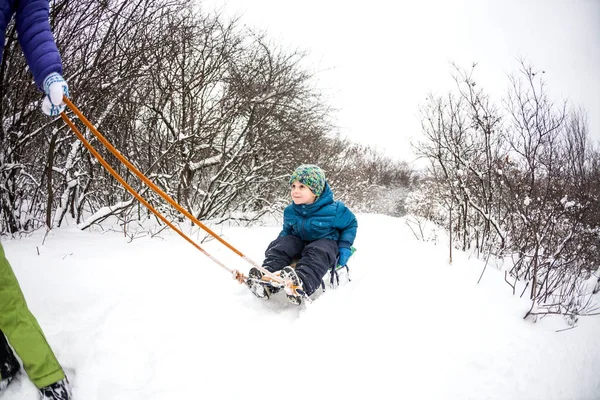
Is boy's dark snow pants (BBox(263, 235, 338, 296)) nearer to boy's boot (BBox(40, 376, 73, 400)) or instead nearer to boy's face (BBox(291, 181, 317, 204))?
boy's face (BBox(291, 181, 317, 204))

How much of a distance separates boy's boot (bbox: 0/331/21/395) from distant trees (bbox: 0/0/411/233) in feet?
6.26

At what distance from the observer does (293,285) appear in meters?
1.71

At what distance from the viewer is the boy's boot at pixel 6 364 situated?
1.06 meters

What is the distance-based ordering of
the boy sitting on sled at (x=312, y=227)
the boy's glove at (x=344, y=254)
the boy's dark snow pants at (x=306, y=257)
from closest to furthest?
the boy's dark snow pants at (x=306, y=257) → the boy sitting on sled at (x=312, y=227) → the boy's glove at (x=344, y=254)

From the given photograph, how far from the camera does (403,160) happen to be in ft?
112

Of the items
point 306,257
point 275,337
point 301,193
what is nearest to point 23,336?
point 275,337

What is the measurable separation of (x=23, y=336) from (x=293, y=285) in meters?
1.16

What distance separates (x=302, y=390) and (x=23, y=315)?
1.11 metres

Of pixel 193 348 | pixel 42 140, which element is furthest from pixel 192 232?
pixel 193 348

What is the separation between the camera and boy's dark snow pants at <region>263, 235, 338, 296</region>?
191 cm

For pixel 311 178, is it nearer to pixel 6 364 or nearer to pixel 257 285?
pixel 257 285

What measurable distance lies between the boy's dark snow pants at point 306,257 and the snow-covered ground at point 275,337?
0.56ft

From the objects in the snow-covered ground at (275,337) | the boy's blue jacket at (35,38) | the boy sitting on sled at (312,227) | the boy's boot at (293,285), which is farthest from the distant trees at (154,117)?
the boy's boot at (293,285)

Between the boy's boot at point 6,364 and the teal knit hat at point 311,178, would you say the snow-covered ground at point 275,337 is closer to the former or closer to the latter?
the boy's boot at point 6,364
